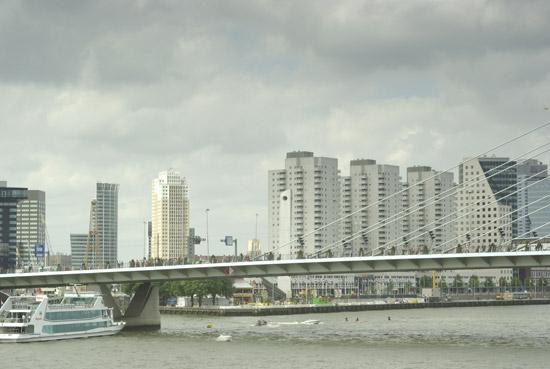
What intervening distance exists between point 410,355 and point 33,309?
3151cm

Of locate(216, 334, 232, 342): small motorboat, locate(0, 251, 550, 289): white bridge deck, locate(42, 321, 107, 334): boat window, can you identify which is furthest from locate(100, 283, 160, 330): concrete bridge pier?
locate(216, 334, 232, 342): small motorboat

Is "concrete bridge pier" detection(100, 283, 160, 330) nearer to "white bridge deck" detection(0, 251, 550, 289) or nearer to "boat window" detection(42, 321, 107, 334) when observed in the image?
"white bridge deck" detection(0, 251, 550, 289)

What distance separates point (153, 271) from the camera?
97.7 metres

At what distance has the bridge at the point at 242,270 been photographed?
265 ft

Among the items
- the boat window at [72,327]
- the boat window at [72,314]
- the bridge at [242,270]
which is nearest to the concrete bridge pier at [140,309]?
the bridge at [242,270]

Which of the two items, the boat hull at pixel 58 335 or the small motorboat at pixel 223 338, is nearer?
the boat hull at pixel 58 335

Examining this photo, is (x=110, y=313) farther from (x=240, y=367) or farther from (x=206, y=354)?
(x=240, y=367)

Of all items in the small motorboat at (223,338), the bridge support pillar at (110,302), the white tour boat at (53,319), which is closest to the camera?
the small motorboat at (223,338)

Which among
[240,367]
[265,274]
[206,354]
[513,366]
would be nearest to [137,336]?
[265,274]

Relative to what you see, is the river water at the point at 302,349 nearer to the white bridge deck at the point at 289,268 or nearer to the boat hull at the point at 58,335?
the boat hull at the point at 58,335

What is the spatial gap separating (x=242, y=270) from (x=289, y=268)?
4313 millimetres

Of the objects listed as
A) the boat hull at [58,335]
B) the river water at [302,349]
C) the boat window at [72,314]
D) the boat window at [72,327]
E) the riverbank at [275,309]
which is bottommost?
the river water at [302,349]

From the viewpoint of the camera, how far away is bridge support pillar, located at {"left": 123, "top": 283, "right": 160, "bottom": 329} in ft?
345

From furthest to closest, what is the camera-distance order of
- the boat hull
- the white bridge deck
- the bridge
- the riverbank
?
the riverbank → the boat hull → the bridge → the white bridge deck
